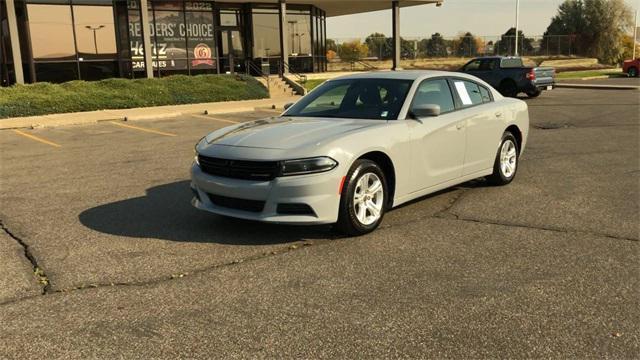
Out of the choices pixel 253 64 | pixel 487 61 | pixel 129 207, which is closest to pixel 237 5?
pixel 253 64

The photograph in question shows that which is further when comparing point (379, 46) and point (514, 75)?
point (379, 46)

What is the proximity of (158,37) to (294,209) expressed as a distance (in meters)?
25.2

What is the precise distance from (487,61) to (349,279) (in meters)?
20.8

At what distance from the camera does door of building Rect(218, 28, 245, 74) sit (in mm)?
31922

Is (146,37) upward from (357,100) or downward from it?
upward

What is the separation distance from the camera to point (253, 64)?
32562mm

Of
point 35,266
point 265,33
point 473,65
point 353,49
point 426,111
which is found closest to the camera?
point 35,266

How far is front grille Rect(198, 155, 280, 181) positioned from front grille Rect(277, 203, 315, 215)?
0.27 meters

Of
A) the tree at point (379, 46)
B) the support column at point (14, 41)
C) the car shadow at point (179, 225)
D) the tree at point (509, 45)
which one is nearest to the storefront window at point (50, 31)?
the support column at point (14, 41)

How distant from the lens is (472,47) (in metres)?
65.2

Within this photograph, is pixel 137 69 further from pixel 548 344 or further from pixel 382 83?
pixel 548 344

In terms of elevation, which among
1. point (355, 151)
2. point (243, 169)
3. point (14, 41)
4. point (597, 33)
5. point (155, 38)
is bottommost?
point (243, 169)

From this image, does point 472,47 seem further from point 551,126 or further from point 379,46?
point 551,126

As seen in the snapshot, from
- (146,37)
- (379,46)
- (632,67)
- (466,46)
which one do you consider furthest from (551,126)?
(466,46)
